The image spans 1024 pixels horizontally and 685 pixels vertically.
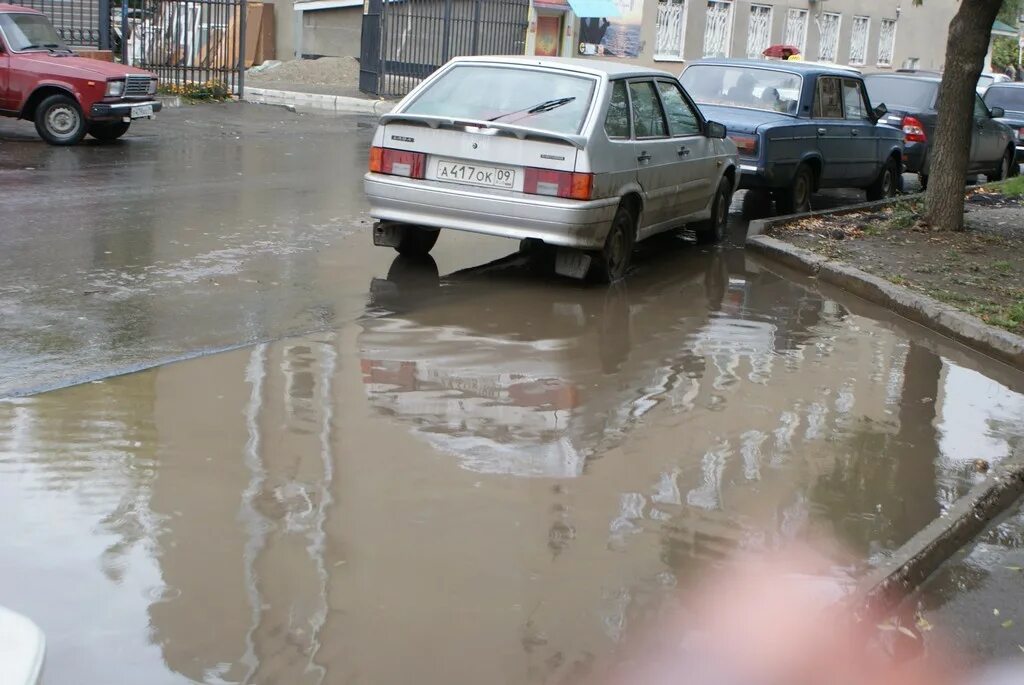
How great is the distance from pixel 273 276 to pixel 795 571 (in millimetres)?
5071

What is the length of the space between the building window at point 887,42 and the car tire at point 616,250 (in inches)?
1451

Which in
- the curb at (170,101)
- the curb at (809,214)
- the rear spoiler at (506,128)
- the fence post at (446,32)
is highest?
the fence post at (446,32)

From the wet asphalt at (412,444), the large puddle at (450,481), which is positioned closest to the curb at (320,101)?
the wet asphalt at (412,444)

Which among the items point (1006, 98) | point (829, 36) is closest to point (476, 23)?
point (1006, 98)

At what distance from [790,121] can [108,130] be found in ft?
29.3

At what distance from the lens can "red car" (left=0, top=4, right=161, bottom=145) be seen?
51.3 ft

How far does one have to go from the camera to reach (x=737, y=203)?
15133 mm

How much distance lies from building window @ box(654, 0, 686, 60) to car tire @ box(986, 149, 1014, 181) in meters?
15.1

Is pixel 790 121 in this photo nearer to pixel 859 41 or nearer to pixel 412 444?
pixel 412 444

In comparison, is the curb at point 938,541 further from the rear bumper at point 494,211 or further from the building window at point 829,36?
the building window at point 829,36

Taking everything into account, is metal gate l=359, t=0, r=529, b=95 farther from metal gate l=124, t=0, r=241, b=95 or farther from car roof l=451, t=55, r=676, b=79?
car roof l=451, t=55, r=676, b=79

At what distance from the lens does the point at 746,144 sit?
1253 centimetres

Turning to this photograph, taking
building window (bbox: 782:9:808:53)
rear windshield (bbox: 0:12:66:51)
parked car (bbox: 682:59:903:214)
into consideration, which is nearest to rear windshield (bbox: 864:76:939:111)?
parked car (bbox: 682:59:903:214)

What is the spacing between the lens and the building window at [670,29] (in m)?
34.8
